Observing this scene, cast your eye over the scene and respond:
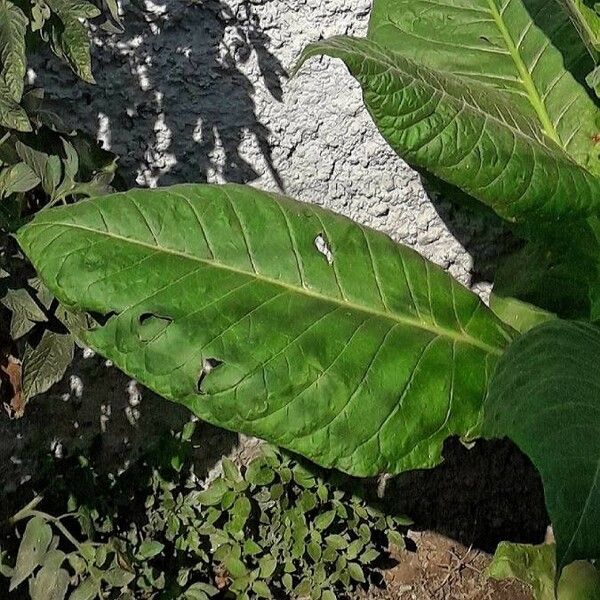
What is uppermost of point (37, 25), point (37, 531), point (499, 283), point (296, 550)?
point (37, 25)

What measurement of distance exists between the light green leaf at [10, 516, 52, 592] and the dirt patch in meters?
0.96

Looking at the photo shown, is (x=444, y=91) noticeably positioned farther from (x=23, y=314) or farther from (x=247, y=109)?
(x=247, y=109)

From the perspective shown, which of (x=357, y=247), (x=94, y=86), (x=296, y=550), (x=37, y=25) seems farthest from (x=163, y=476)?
(x=37, y=25)


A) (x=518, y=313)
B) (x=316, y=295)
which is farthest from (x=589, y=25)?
(x=316, y=295)

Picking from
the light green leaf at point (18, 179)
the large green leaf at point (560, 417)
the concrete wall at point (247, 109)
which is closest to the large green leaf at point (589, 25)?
the large green leaf at point (560, 417)

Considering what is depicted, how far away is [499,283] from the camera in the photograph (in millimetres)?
1679

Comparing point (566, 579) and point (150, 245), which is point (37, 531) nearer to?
point (150, 245)

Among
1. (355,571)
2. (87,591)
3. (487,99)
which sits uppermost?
(487,99)

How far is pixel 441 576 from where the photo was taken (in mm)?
2275

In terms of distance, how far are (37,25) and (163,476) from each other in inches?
46.1

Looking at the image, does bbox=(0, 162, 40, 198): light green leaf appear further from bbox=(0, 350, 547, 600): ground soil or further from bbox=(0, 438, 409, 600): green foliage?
bbox=(0, 438, 409, 600): green foliage

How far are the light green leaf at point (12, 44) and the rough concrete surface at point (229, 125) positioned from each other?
0.50 meters

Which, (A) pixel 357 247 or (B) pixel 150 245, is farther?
(A) pixel 357 247

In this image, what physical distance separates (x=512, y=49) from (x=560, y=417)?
0.79 m
